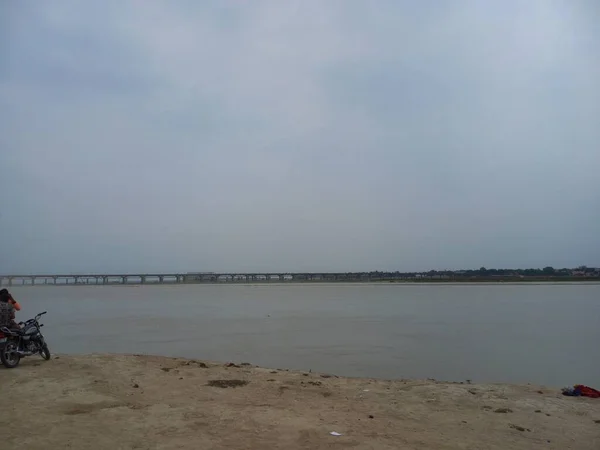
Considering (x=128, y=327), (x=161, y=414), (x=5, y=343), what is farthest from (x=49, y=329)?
(x=161, y=414)

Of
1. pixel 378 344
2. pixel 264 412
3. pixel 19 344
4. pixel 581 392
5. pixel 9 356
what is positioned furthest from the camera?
pixel 378 344

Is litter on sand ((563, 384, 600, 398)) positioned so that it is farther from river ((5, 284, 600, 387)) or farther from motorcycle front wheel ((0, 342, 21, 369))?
motorcycle front wheel ((0, 342, 21, 369))

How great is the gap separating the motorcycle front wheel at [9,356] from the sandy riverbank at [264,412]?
341 millimetres

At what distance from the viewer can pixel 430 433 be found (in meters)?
6.28

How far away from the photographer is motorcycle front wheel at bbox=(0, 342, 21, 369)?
934 centimetres

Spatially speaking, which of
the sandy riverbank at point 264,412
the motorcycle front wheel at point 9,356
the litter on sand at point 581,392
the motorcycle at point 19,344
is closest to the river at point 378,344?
the litter on sand at point 581,392

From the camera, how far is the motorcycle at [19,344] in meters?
9.42

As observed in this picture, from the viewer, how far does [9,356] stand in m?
9.52

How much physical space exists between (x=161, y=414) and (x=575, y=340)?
18.4 metres

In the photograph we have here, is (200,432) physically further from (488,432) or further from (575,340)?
(575,340)

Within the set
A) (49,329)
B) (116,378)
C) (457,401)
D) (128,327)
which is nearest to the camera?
(457,401)

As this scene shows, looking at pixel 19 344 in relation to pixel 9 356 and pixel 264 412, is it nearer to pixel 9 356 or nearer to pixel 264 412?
pixel 9 356

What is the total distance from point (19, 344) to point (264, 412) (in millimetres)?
5883

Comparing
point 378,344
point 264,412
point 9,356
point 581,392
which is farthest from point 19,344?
point 378,344
